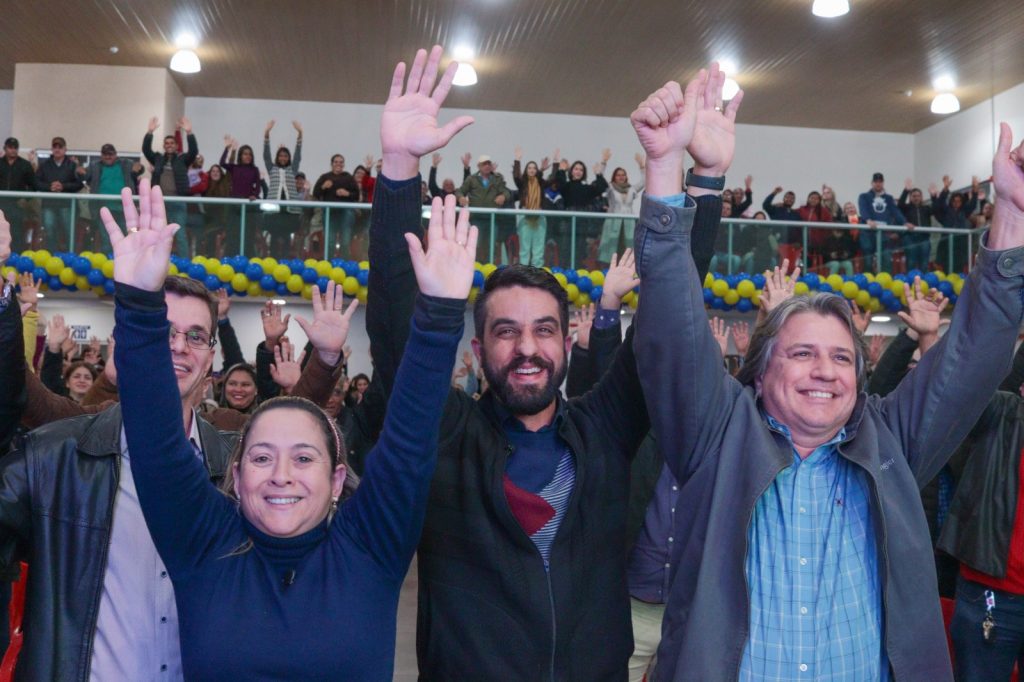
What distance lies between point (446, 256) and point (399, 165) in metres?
0.41

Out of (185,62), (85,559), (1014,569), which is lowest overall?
(1014,569)

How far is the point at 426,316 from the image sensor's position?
74.0 inches

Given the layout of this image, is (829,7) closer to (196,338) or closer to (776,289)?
(776,289)

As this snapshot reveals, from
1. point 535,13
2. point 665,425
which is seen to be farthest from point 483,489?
point 535,13

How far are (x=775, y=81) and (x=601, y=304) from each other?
14977 mm

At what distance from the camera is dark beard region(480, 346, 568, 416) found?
2307 millimetres

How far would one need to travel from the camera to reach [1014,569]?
3752 millimetres

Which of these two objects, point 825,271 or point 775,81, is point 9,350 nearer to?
point 825,271

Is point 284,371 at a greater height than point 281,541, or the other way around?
point 284,371

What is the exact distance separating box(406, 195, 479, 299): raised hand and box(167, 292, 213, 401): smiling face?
2.67 feet

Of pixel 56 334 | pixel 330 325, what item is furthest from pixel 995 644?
pixel 56 334

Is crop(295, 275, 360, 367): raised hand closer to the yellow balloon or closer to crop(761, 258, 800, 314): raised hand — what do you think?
crop(761, 258, 800, 314): raised hand

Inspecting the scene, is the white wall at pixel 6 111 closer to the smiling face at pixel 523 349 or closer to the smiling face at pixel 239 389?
the smiling face at pixel 239 389

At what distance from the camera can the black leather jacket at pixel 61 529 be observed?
2189mm
